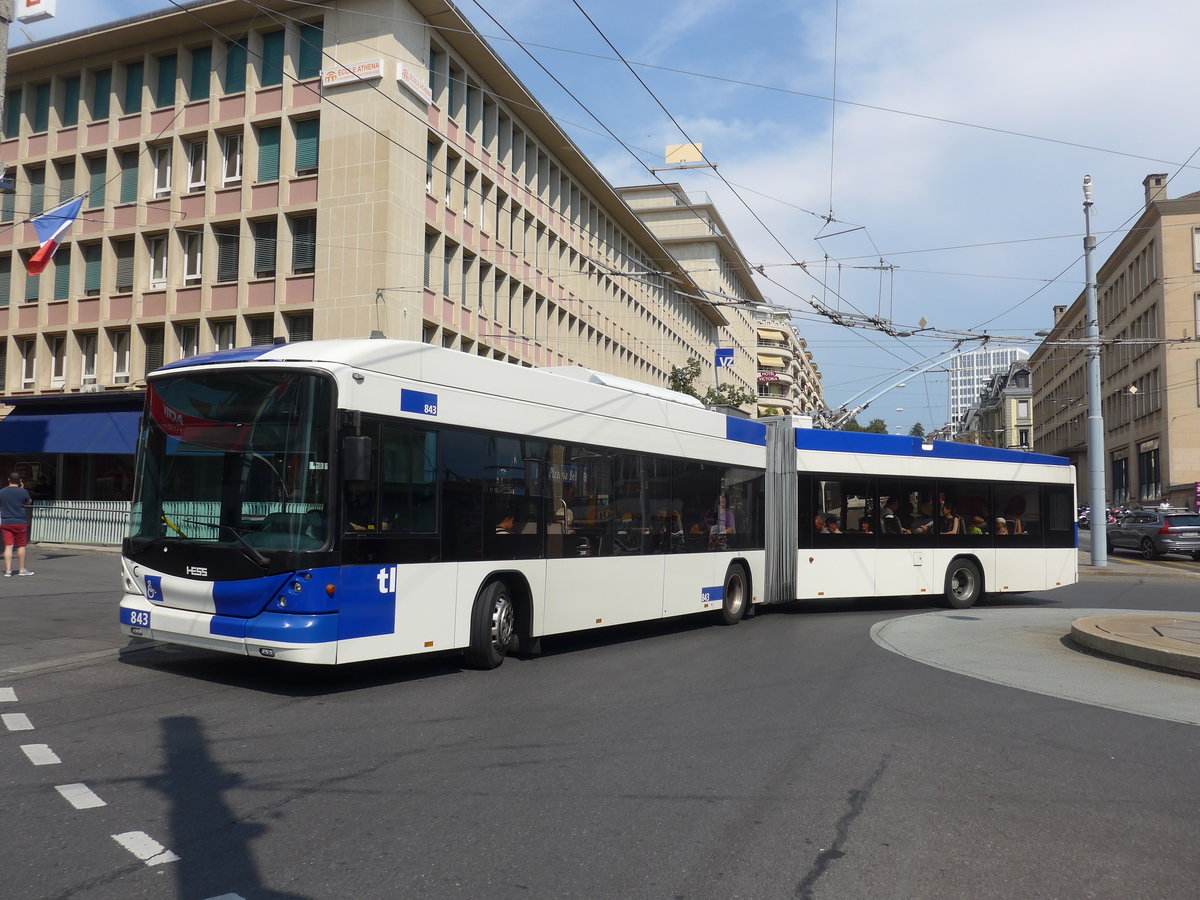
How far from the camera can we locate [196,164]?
30.9 meters

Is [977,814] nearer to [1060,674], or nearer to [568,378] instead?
[1060,674]

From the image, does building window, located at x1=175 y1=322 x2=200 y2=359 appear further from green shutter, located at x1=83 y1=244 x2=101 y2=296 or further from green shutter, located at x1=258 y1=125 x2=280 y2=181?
green shutter, located at x1=258 y1=125 x2=280 y2=181

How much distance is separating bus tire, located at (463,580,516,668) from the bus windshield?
2078 mm

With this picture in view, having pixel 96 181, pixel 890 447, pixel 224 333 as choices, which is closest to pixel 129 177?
pixel 96 181

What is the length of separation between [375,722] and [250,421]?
2.60 m

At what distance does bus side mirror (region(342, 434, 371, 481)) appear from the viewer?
25.9 ft

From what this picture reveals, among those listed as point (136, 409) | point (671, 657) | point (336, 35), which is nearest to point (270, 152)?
point (336, 35)

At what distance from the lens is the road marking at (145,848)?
14.1ft

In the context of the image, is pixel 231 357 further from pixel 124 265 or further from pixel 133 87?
pixel 133 87

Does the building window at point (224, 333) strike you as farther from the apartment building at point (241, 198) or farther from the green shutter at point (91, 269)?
the green shutter at point (91, 269)

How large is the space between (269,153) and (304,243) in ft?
9.53

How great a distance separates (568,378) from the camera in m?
11.5

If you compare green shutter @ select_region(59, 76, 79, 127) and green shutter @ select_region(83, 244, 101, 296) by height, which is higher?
green shutter @ select_region(59, 76, 79, 127)

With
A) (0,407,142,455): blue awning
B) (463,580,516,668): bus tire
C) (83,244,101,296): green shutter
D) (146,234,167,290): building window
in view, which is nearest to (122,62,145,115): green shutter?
(146,234,167,290): building window
